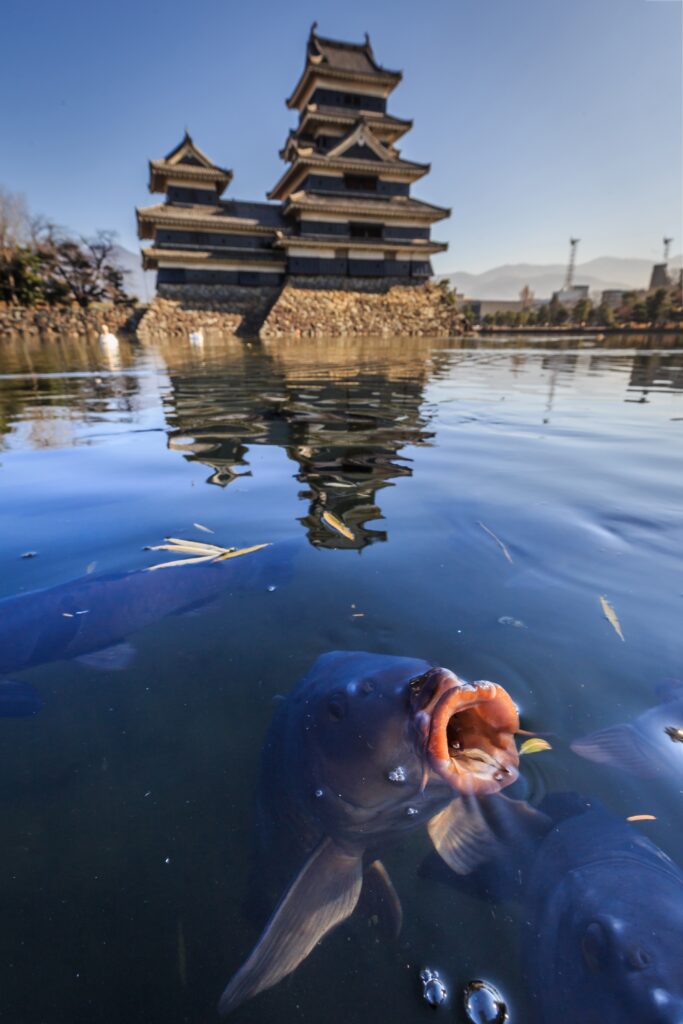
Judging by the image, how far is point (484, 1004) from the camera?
0.71 metres

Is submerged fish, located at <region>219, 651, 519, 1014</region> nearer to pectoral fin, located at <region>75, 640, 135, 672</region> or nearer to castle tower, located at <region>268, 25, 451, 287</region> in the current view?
pectoral fin, located at <region>75, 640, 135, 672</region>

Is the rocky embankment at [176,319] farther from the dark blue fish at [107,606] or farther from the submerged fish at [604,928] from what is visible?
the submerged fish at [604,928]

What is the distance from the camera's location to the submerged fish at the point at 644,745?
107 cm

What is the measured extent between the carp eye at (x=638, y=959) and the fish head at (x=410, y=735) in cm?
31

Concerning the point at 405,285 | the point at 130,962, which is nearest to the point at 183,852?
the point at 130,962

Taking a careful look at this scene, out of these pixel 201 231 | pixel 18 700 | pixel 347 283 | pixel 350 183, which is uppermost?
pixel 350 183

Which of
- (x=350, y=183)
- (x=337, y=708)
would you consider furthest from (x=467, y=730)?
(x=350, y=183)

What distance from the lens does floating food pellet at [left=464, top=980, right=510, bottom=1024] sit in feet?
2.29

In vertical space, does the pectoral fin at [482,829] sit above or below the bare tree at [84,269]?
below

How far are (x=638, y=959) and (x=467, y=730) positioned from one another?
16.5 inches

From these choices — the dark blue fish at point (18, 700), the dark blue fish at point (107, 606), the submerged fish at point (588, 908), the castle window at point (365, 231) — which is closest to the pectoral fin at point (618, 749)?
the submerged fish at point (588, 908)

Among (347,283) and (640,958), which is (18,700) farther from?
(347,283)

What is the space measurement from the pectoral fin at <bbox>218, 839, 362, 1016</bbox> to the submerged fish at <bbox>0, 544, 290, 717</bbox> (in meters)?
0.85

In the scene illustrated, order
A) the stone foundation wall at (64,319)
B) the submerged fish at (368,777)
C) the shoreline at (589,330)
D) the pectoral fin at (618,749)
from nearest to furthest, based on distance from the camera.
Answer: the submerged fish at (368,777)
the pectoral fin at (618,749)
the stone foundation wall at (64,319)
the shoreline at (589,330)
